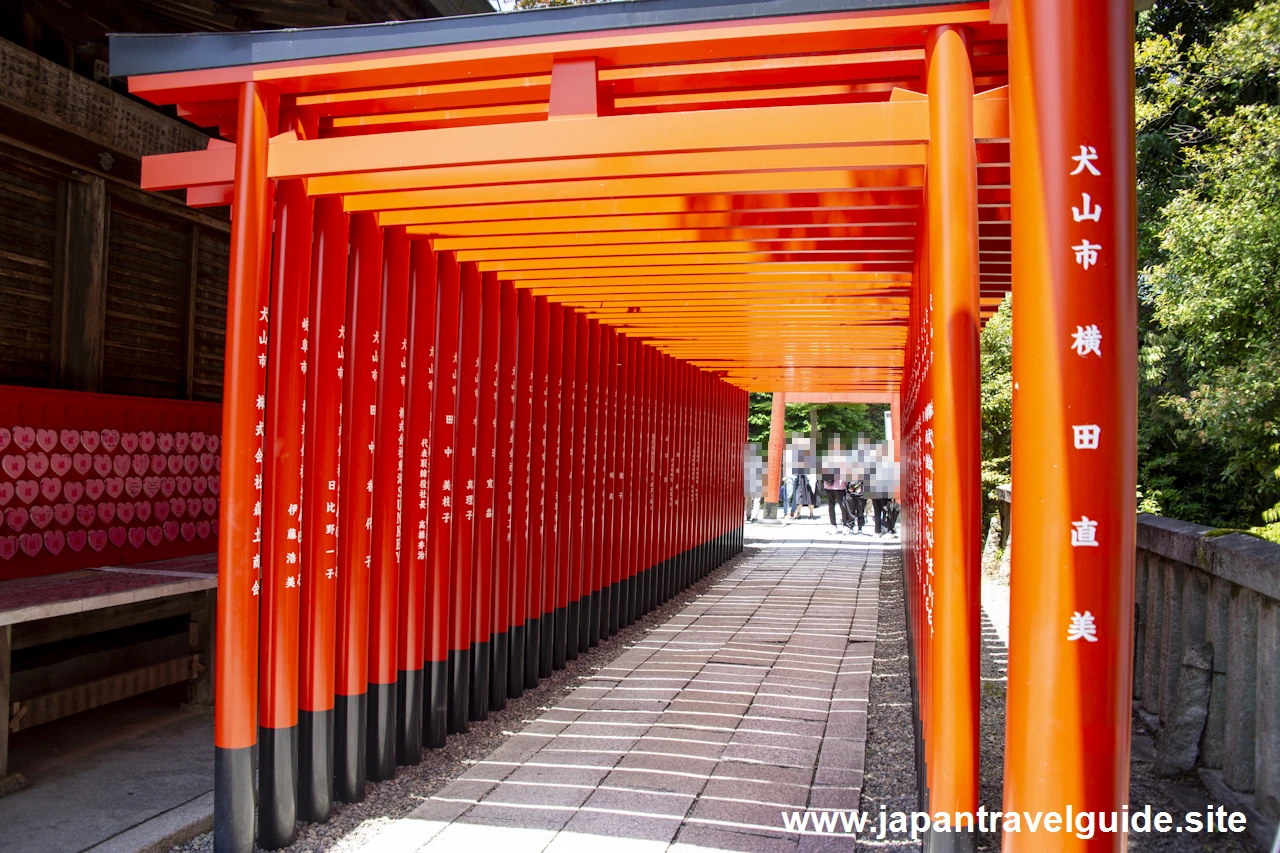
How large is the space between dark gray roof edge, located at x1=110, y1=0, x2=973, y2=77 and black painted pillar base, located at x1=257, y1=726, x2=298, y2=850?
2829mm

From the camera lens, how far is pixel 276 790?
391cm

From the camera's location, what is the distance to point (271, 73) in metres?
3.83

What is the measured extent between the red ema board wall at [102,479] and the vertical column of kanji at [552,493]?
93.8 inches

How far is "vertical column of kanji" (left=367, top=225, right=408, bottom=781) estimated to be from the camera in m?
4.61

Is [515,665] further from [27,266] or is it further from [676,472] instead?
[676,472]

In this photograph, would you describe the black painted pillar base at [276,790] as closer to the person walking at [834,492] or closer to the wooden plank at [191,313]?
the wooden plank at [191,313]

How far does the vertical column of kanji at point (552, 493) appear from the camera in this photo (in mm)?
6863

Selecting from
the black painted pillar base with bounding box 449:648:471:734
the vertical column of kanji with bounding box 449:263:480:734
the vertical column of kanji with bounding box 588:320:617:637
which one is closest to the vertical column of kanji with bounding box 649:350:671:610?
the vertical column of kanji with bounding box 588:320:617:637

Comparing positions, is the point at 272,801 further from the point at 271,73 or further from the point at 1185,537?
the point at 1185,537

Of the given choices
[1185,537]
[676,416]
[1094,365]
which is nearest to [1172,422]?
[676,416]

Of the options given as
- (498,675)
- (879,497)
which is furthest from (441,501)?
(879,497)

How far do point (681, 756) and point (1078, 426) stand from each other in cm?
327

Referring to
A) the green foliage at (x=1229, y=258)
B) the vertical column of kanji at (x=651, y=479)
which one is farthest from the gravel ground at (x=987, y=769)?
the green foliage at (x=1229, y=258)

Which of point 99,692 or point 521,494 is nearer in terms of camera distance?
point 99,692
